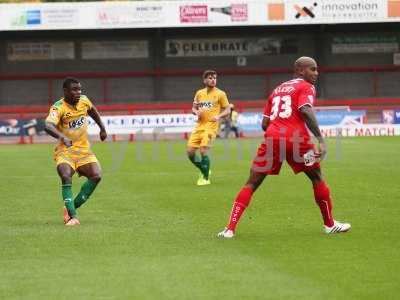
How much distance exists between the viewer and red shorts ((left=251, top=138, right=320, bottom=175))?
1061 centimetres

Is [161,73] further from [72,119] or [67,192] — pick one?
[67,192]

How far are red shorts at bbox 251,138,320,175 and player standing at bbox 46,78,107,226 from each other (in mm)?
2564

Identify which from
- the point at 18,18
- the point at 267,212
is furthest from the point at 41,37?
the point at 267,212

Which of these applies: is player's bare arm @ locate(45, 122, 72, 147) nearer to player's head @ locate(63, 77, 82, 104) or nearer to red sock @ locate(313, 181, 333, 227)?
player's head @ locate(63, 77, 82, 104)

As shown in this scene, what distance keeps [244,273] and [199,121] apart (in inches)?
409

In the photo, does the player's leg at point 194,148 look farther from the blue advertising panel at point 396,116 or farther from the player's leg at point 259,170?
the blue advertising panel at point 396,116

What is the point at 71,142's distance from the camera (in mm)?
12195

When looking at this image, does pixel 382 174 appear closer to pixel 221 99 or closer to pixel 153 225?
pixel 221 99

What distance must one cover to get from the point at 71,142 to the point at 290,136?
9.91 feet

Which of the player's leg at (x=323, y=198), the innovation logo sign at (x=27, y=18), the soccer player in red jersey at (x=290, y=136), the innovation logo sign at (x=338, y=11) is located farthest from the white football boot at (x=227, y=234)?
the innovation logo sign at (x=27, y=18)

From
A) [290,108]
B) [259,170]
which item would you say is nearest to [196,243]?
[259,170]

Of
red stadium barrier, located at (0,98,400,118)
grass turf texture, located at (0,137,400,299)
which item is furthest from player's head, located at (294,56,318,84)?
red stadium barrier, located at (0,98,400,118)

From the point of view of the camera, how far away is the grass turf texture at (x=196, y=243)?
7.98 meters

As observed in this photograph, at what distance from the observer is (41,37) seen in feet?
162
